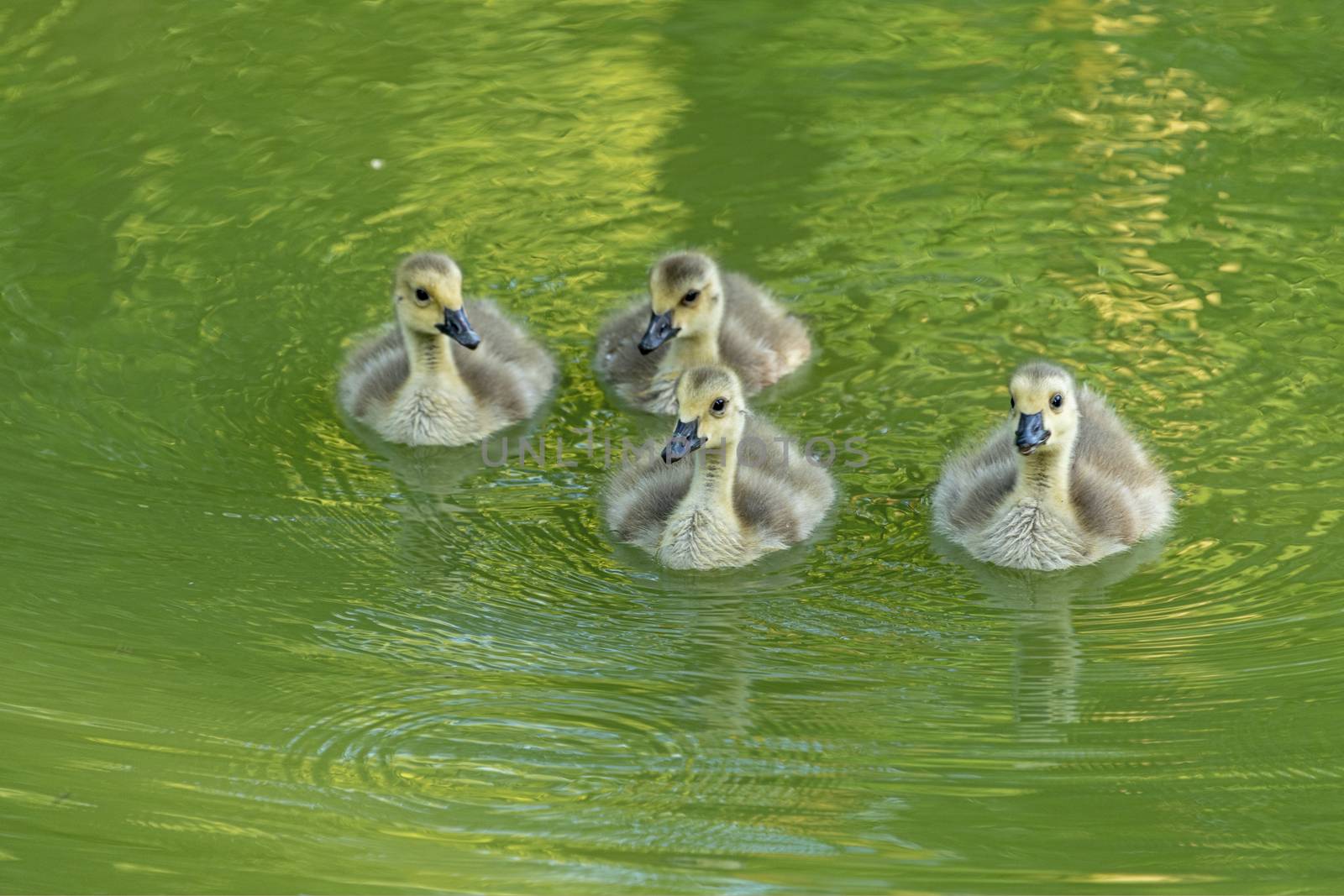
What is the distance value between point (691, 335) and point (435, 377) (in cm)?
105

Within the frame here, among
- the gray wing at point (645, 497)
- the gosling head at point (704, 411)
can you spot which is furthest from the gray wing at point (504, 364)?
the gosling head at point (704, 411)

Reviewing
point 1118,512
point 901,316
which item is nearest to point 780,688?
point 1118,512

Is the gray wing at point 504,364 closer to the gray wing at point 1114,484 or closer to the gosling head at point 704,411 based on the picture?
the gosling head at point 704,411

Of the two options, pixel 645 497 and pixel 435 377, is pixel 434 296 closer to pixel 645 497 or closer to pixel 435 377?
pixel 435 377

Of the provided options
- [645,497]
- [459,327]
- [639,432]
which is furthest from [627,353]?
[645,497]

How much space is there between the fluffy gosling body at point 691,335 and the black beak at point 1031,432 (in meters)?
1.61

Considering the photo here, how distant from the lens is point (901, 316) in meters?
8.62

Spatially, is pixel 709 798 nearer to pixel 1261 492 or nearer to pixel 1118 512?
pixel 1118 512

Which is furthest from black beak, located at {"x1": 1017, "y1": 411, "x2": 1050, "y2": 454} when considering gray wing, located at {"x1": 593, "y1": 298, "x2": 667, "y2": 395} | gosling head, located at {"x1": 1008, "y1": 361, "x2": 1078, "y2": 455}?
gray wing, located at {"x1": 593, "y1": 298, "x2": 667, "y2": 395}

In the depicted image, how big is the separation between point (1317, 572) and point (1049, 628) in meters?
0.93

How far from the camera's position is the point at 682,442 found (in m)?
6.91

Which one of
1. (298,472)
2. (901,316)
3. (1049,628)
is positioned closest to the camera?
(1049,628)

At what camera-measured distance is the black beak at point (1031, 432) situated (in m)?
6.70

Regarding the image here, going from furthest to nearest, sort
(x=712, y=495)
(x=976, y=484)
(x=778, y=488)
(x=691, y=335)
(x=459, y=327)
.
Answer: (x=691, y=335)
(x=459, y=327)
(x=778, y=488)
(x=976, y=484)
(x=712, y=495)
